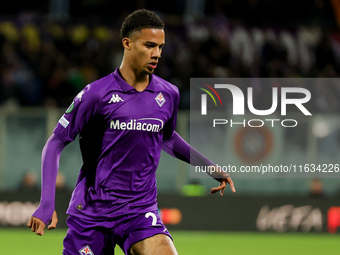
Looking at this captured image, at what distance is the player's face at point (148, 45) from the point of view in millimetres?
4723

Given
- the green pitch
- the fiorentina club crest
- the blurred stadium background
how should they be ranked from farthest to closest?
the blurred stadium background
the green pitch
the fiorentina club crest

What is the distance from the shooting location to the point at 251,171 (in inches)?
499

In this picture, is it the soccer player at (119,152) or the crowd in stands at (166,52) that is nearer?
the soccer player at (119,152)

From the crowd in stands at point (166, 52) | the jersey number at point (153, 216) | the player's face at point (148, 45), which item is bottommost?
the jersey number at point (153, 216)

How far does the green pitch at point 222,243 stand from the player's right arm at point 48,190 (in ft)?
18.2

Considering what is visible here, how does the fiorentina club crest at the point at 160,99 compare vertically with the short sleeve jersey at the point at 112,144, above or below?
above

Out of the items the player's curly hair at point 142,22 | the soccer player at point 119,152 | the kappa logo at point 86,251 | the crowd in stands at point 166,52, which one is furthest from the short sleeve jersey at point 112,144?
the crowd in stands at point 166,52

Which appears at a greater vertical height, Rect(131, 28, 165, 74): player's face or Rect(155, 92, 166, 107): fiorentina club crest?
Rect(131, 28, 165, 74): player's face

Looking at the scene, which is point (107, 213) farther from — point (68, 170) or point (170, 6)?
point (170, 6)

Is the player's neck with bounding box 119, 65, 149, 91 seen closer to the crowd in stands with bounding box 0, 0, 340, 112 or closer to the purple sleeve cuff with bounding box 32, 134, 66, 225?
the purple sleeve cuff with bounding box 32, 134, 66, 225

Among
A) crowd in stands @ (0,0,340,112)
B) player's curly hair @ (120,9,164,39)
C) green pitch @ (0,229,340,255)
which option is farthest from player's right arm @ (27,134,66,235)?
crowd in stands @ (0,0,340,112)

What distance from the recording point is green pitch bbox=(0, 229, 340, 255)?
10.4 m

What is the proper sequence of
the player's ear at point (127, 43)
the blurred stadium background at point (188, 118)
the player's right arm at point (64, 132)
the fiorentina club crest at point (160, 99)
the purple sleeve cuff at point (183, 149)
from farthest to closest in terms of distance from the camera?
the blurred stadium background at point (188, 118) < the purple sleeve cuff at point (183, 149) < the fiorentina club crest at point (160, 99) < the player's ear at point (127, 43) < the player's right arm at point (64, 132)

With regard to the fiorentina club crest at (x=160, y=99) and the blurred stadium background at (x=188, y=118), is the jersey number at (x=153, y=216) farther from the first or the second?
the blurred stadium background at (x=188, y=118)
